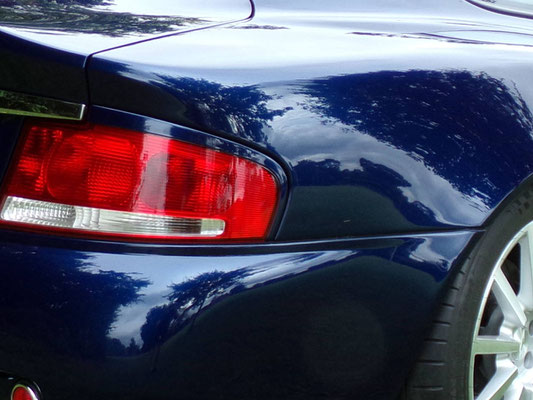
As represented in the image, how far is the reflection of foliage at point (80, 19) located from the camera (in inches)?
72.0

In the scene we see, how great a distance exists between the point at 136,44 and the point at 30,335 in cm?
62

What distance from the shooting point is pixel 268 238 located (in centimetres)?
173

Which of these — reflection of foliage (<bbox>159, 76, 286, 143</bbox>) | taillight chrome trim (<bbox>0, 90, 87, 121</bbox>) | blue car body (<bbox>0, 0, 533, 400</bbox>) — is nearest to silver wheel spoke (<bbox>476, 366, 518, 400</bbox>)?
blue car body (<bbox>0, 0, 533, 400</bbox>)

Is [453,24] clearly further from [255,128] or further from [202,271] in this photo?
[202,271]

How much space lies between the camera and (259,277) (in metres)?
1.69

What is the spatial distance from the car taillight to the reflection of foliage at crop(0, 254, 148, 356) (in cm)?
9

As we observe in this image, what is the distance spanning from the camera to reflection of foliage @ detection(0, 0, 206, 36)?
1828mm

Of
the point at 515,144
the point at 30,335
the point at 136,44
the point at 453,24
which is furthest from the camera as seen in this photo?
the point at 453,24

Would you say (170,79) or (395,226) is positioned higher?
(170,79)

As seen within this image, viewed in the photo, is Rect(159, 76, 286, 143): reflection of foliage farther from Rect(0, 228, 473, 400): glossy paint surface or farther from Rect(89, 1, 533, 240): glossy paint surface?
Rect(0, 228, 473, 400): glossy paint surface

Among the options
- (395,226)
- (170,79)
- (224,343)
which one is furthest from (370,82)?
(224,343)

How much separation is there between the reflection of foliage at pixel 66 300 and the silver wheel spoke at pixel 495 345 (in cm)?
85

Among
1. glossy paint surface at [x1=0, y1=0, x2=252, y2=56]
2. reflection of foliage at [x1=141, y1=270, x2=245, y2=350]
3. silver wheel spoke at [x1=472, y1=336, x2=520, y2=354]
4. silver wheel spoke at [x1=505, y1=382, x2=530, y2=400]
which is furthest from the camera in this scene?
silver wheel spoke at [x1=505, y1=382, x2=530, y2=400]

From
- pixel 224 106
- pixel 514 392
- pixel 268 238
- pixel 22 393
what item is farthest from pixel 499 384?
pixel 22 393
